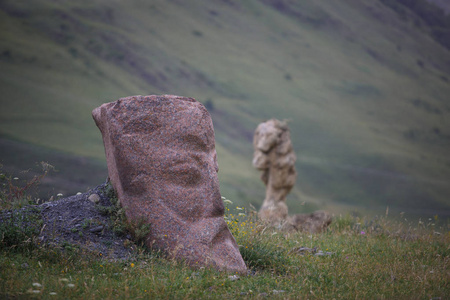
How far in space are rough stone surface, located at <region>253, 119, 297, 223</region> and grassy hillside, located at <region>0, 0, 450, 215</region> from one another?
158 feet

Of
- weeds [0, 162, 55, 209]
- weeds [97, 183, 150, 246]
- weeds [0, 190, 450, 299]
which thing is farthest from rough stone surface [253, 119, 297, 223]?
weeds [97, 183, 150, 246]

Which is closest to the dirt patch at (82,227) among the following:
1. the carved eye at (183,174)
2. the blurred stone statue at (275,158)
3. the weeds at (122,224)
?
the weeds at (122,224)

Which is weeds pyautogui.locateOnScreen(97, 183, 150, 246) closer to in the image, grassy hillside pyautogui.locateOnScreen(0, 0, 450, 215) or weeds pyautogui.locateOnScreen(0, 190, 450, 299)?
weeds pyautogui.locateOnScreen(0, 190, 450, 299)

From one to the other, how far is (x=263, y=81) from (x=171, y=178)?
5196 inches

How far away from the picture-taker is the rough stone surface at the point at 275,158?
23.0 m

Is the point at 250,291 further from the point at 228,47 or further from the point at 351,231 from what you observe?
the point at 228,47

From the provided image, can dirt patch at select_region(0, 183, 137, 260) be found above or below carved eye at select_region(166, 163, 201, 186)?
below

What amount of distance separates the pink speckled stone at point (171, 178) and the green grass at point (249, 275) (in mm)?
399

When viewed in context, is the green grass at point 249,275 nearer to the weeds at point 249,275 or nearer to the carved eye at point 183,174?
the weeds at point 249,275

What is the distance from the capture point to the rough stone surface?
22984 millimetres

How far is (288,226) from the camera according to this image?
13352 millimetres

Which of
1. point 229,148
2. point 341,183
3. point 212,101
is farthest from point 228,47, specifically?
point 341,183

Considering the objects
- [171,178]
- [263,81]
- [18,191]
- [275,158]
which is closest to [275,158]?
[275,158]

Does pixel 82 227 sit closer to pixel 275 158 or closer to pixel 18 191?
pixel 18 191
